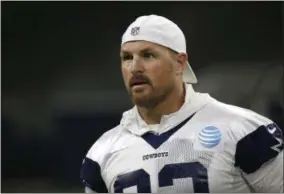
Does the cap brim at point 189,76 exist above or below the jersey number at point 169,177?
above

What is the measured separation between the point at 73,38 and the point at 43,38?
0.09 meters

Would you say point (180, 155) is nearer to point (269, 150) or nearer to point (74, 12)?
point (269, 150)

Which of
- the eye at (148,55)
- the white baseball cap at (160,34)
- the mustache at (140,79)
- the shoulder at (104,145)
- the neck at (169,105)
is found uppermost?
the white baseball cap at (160,34)

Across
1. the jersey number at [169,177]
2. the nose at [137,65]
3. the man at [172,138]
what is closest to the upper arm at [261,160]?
the man at [172,138]

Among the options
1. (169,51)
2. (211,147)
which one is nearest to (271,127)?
(211,147)

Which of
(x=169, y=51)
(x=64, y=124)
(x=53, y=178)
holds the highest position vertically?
(x=169, y=51)

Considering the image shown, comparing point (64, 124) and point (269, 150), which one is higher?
point (64, 124)

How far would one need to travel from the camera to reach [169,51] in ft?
3.72

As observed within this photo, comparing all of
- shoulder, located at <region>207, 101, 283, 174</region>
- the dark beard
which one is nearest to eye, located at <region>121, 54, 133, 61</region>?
the dark beard

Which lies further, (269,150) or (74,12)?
(74,12)

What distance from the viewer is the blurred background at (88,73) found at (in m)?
1.16

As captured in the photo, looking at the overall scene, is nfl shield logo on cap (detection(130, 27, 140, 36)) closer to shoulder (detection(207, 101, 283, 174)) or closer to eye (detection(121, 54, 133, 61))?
eye (detection(121, 54, 133, 61))

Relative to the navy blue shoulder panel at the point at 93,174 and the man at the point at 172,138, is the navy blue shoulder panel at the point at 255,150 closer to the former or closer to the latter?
the man at the point at 172,138

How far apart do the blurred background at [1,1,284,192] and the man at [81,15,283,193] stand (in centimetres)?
3
